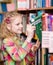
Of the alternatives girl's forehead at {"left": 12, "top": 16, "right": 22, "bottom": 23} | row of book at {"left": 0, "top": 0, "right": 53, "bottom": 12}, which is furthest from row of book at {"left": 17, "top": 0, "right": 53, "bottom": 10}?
girl's forehead at {"left": 12, "top": 16, "right": 22, "bottom": 23}

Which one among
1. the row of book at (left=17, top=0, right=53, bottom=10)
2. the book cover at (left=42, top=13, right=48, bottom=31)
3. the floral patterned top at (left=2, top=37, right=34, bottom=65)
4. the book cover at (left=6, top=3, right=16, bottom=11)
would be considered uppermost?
the row of book at (left=17, top=0, right=53, bottom=10)

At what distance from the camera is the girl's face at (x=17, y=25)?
6.82 ft

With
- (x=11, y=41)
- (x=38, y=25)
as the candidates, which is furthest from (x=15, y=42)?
(x=38, y=25)

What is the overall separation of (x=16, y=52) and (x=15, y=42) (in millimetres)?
127

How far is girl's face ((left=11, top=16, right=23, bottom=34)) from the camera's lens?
2078 millimetres

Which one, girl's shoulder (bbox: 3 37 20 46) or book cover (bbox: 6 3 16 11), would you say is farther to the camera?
book cover (bbox: 6 3 16 11)

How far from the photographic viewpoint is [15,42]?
6.89 ft

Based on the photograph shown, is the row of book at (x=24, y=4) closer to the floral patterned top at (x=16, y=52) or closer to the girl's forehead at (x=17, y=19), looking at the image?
the girl's forehead at (x=17, y=19)

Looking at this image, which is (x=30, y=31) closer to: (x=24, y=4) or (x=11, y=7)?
(x=24, y=4)

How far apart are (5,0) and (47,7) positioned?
692mm

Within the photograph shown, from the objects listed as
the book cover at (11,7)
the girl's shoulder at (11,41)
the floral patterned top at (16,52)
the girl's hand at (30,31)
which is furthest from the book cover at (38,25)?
the book cover at (11,7)

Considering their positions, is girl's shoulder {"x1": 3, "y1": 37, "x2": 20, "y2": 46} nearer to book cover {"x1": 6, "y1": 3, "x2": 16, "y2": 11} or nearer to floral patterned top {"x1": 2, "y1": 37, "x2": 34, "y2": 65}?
floral patterned top {"x1": 2, "y1": 37, "x2": 34, "y2": 65}

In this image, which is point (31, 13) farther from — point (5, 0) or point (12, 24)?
point (5, 0)

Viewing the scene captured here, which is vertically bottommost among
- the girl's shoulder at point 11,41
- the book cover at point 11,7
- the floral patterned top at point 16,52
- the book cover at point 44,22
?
the floral patterned top at point 16,52
